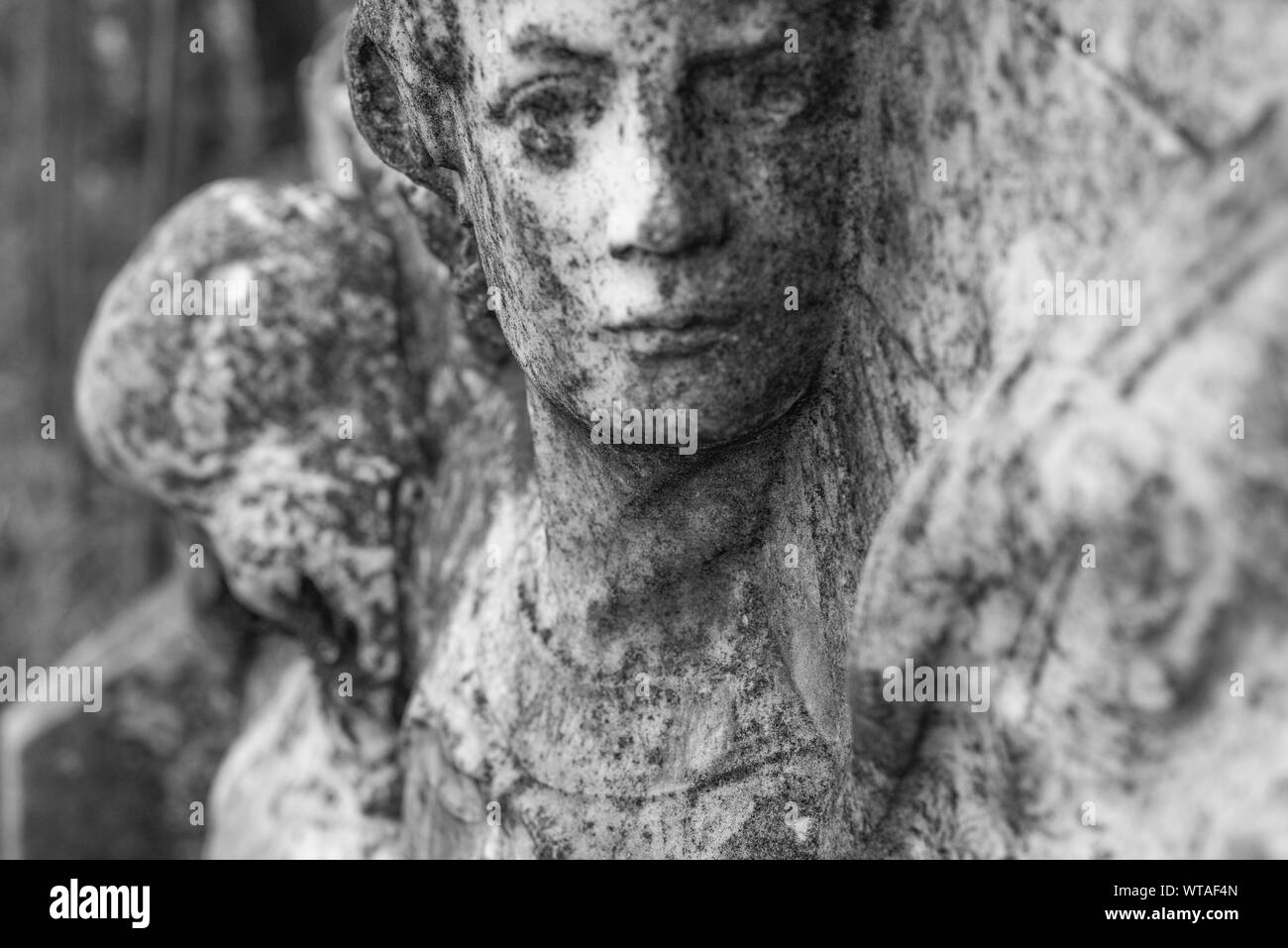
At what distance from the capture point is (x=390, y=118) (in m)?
1.36

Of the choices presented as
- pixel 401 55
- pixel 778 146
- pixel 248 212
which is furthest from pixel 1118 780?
pixel 248 212

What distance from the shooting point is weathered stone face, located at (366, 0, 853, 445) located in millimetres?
1021

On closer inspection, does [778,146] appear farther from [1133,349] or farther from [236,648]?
[236,648]

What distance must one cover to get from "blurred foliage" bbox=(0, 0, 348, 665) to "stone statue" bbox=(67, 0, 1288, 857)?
1886 millimetres

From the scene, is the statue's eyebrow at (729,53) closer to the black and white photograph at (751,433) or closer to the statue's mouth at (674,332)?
the black and white photograph at (751,433)

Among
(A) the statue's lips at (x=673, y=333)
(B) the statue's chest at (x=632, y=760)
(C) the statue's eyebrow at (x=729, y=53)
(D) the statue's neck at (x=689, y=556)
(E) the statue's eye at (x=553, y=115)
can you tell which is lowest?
(B) the statue's chest at (x=632, y=760)

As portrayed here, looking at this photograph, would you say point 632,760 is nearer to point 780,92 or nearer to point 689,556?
point 689,556

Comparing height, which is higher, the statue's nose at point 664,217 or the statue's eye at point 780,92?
the statue's eye at point 780,92

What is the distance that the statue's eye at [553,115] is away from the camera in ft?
3.45

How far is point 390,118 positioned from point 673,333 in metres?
0.42

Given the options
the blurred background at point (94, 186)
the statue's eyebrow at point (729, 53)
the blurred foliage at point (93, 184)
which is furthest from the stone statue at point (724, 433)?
the blurred foliage at point (93, 184)

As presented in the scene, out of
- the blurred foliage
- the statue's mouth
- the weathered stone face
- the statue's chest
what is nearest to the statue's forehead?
the weathered stone face

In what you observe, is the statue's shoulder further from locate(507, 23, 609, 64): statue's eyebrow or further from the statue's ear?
A: locate(507, 23, 609, 64): statue's eyebrow

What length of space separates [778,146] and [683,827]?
0.68 meters
